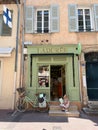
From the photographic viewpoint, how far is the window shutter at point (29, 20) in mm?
9484

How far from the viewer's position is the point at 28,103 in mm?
8625

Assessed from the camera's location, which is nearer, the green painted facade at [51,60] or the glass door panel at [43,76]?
the green painted facade at [51,60]

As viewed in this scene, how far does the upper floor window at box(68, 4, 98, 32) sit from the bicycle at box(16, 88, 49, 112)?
4399mm

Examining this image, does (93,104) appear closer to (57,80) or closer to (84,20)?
(57,80)

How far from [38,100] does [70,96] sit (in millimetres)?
1769

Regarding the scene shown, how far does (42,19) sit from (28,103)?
A: 5.09 meters

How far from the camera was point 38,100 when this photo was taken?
Result: 8469 millimetres


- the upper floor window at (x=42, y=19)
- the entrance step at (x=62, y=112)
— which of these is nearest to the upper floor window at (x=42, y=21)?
the upper floor window at (x=42, y=19)

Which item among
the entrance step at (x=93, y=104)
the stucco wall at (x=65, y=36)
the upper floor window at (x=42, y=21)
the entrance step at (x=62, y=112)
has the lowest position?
the entrance step at (x=62, y=112)

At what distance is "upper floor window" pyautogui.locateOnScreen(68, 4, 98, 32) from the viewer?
940 centimetres

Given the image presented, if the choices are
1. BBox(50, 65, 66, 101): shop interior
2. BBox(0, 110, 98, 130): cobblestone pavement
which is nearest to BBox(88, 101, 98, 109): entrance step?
BBox(0, 110, 98, 130): cobblestone pavement

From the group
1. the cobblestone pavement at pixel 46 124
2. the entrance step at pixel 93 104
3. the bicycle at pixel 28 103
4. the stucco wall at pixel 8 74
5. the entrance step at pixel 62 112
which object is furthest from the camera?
the stucco wall at pixel 8 74

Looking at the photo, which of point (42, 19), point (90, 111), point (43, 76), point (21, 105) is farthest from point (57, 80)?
point (42, 19)

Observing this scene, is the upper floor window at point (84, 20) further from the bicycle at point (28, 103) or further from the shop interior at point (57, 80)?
the bicycle at point (28, 103)
